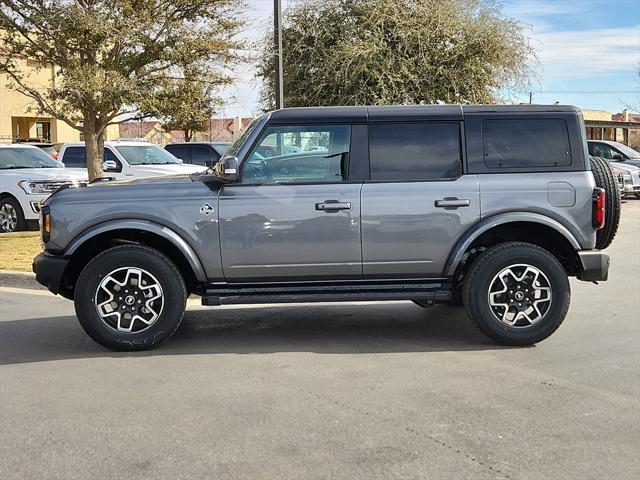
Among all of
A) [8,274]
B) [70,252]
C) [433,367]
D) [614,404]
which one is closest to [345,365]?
[433,367]

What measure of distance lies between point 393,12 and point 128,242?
14922 mm

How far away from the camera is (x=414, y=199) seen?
6125 mm

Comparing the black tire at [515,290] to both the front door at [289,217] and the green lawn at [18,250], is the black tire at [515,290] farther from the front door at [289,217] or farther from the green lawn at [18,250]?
the green lawn at [18,250]

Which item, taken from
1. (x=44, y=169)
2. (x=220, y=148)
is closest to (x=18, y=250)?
(x=44, y=169)

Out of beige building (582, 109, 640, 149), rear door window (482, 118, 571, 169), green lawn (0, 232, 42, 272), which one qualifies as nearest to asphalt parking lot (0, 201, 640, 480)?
rear door window (482, 118, 571, 169)

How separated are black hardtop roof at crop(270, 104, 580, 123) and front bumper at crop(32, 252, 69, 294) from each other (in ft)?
6.65

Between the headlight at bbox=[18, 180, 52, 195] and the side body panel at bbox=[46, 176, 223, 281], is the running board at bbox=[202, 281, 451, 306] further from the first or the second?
the headlight at bbox=[18, 180, 52, 195]

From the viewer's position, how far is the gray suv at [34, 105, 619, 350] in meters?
6.08

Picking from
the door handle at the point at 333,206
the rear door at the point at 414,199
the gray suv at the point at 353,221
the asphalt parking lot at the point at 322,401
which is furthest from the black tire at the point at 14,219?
the rear door at the point at 414,199

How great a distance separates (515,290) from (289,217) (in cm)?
A: 192

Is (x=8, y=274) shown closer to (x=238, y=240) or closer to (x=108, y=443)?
(x=238, y=240)

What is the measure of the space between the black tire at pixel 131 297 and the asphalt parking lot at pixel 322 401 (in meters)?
0.16

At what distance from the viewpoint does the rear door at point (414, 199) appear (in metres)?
6.11

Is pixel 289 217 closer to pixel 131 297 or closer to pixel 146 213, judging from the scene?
pixel 146 213
